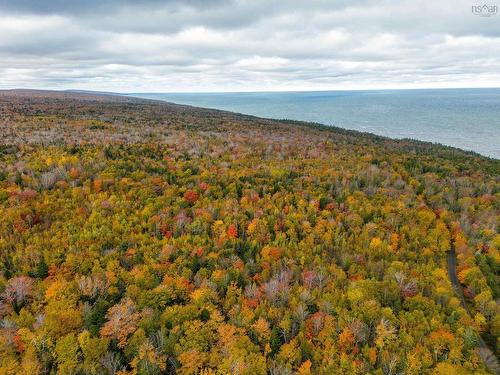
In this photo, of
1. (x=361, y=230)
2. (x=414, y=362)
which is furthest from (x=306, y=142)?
(x=414, y=362)

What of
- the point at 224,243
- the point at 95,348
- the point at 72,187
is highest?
the point at 72,187

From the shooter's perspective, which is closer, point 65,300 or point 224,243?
point 65,300

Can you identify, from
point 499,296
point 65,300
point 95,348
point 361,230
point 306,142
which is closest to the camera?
point 95,348

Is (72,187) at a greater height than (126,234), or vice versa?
(72,187)

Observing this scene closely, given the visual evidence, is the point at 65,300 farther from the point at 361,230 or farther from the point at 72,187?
the point at 361,230

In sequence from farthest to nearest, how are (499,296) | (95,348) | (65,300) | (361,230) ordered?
(361,230)
(499,296)
(65,300)
(95,348)

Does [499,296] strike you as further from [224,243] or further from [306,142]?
[306,142]
